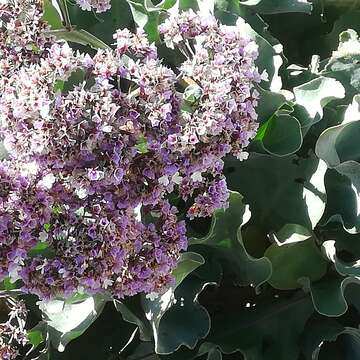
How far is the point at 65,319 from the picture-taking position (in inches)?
48.9

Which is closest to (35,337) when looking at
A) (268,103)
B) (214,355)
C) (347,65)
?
(214,355)

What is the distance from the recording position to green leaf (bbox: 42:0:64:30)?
1300mm

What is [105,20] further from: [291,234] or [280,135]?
[291,234]

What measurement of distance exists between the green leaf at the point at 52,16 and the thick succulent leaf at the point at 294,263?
0.53 m

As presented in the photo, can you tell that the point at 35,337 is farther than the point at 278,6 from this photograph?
No

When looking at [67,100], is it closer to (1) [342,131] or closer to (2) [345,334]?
(1) [342,131]

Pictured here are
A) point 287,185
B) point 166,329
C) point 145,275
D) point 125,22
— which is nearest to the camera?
point 145,275

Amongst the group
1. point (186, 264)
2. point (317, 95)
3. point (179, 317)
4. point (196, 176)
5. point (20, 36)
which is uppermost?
point (20, 36)

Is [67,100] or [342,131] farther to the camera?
[342,131]

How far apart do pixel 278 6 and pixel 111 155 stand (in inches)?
26.7

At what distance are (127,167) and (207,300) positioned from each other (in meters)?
0.52

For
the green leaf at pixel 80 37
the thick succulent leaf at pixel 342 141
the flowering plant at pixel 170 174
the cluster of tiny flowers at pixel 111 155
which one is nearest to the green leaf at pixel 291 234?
the flowering plant at pixel 170 174

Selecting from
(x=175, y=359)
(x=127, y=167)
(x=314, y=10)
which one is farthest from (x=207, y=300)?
(x=314, y=10)

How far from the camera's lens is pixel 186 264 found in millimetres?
1158
